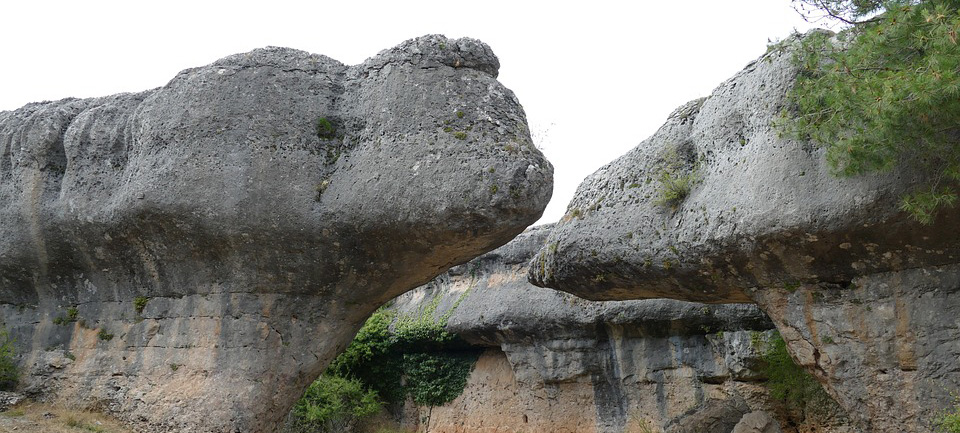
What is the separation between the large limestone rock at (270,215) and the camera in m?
8.61

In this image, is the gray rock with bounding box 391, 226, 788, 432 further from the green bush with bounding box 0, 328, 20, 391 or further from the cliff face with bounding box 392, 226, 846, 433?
the green bush with bounding box 0, 328, 20, 391

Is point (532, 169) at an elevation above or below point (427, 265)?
above

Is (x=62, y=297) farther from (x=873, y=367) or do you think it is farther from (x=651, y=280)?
(x=873, y=367)

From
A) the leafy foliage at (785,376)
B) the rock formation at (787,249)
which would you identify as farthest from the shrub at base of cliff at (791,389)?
the rock formation at (787,249)

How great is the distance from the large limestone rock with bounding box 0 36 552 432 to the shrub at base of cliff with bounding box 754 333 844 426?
598 cm

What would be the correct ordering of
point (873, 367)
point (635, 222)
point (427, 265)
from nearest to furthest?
point (873, 367) → point (427, 265) → point (635, 222)

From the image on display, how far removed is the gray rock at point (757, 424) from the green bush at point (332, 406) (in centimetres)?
878

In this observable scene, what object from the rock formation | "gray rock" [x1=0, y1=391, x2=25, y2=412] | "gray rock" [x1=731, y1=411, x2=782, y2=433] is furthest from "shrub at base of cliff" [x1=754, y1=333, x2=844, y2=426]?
"gray rock" [x1=0, y1=391, x2=25, y2=412]

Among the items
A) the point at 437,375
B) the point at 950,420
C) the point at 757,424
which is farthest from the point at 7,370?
the point at 950,420

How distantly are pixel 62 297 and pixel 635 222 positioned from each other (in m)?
7.59

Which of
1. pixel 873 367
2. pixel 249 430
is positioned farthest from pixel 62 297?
pixel 873 367

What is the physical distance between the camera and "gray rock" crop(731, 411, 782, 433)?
11.5 meters

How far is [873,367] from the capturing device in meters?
7.99

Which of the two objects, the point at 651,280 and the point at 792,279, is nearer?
the point at 792,279
